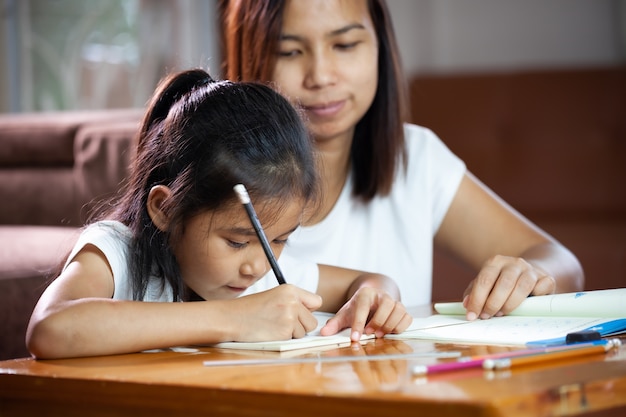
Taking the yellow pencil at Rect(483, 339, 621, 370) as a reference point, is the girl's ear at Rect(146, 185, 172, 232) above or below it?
above

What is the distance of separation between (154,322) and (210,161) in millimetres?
261

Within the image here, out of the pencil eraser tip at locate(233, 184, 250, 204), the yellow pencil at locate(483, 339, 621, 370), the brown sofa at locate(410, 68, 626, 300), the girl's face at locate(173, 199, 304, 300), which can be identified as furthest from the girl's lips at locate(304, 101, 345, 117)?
the brown sofa at locate(410, 68, 626, 300)

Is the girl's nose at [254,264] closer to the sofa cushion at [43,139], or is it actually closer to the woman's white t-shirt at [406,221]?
the woman's white t-shirt at [406,221]

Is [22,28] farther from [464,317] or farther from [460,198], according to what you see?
[464,317]

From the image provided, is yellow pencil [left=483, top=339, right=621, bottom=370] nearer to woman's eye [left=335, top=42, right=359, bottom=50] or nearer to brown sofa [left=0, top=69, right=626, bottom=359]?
woman's eye [left=335, top=42, right=359, bottom=50]

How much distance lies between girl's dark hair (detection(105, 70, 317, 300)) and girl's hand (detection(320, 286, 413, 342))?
0.17 metres

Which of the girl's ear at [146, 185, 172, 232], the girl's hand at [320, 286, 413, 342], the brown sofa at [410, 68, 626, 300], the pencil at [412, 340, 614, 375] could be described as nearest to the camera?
the pencil at [412, 340, 614, 375]

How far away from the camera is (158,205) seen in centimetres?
126

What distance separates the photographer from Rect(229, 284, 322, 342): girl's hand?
105 cm

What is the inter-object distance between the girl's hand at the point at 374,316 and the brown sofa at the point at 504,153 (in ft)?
4.70

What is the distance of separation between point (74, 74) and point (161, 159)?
3430mm

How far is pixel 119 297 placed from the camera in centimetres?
123

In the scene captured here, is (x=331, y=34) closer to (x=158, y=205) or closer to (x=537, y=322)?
(x=158, y=205)

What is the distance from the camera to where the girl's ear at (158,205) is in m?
1.24
